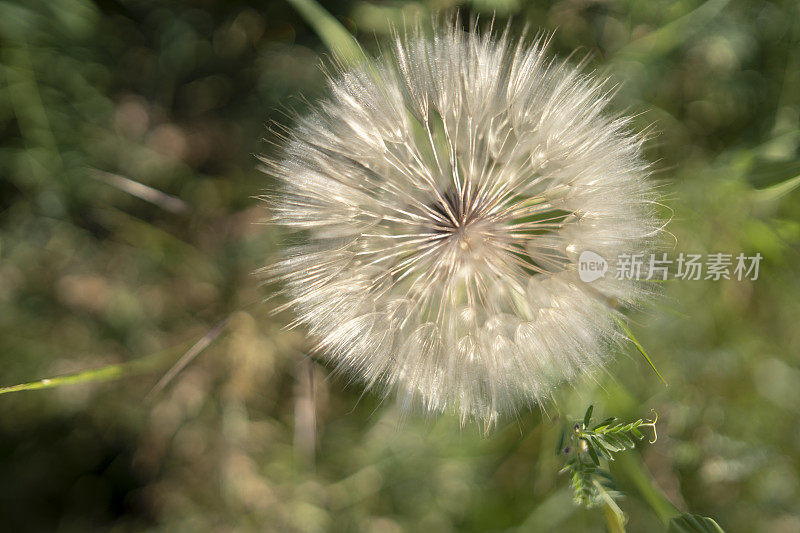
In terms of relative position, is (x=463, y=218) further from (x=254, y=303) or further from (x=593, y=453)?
(x=254, y=303)

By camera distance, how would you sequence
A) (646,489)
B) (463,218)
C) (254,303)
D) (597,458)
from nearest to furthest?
1. (597,458)
2. (463,218)
3. (646,489)
4. (254,303)

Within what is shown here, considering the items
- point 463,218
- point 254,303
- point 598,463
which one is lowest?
point 254,303

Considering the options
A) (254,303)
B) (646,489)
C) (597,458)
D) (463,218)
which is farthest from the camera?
(254,303)

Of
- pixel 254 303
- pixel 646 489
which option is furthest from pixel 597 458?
pixel 254 303

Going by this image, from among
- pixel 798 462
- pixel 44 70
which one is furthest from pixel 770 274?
pixel 44 70

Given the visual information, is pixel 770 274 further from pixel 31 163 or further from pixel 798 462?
pixel 31 163

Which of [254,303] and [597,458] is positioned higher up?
[597,458]

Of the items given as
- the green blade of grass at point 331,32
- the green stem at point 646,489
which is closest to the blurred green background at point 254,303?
→ the green stem at point 646,489
